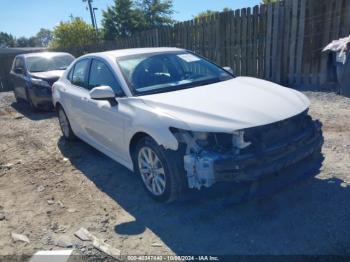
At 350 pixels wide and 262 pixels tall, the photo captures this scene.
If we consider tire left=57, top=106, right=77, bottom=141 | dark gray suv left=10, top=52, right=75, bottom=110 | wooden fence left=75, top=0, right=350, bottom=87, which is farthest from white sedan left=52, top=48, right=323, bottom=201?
dark gray suv left=10, top=52, right=75, bottom=110

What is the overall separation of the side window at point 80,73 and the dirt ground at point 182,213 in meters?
1.36

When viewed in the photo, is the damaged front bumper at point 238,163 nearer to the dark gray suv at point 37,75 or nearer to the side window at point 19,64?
the dark gray suv at point 37,75

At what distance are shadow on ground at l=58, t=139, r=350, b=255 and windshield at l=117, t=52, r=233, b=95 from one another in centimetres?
136

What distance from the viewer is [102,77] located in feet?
14.2

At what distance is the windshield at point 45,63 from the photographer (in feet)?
31.9

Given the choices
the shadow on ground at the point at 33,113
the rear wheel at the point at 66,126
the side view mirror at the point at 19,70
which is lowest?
the shadow on ground at the point at 33,113

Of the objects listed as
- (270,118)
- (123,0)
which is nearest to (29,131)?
(270,118)

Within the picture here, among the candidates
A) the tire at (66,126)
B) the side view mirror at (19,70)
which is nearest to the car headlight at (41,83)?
the side view mirror at (19,70)

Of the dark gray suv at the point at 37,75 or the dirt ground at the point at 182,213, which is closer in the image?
the dirt ground at the point at 182,213

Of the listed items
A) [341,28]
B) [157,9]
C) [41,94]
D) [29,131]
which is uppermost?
[157,9]

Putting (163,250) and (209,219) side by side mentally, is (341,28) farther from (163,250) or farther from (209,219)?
(163,250)

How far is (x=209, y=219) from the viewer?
3.25 metres

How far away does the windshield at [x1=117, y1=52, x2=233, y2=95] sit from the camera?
3.87 metres

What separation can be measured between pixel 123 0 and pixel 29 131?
125 feet
